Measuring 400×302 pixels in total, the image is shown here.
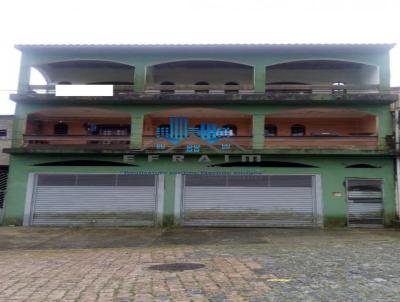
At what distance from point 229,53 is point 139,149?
7.05 m

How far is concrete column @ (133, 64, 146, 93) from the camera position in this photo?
21109 millimetres

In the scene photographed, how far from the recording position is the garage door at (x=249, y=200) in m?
19.9

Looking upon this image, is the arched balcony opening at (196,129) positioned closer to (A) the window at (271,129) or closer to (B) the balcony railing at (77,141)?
(A) the window at (271,129)

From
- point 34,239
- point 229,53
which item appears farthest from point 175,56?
point 34,239

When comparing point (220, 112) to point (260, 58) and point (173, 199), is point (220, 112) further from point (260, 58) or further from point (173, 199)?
point (173, 199)

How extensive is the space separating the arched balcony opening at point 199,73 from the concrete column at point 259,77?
1210 mm

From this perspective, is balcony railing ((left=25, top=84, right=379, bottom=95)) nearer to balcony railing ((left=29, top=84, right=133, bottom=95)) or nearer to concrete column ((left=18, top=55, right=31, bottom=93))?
balcony railing ((left=29, top=84, right=133, bottom=95))

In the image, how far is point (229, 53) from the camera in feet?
69.5

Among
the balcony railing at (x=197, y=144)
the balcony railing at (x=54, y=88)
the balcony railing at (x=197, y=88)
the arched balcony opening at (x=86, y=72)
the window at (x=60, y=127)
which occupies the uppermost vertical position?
the arched balcony opening at (x=86, y=72)

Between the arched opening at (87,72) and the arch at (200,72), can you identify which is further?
the arched opening at (87,72)

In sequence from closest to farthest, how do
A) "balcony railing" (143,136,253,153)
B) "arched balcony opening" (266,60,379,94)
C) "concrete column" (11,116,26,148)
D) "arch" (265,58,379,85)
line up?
1. "balcony railing" (143,136,253,153)
2. "concrete column" (11,116,26,148)
3. "arched balcony opening" (266,60,379,94)
4. "arch" (265,58,379,85)

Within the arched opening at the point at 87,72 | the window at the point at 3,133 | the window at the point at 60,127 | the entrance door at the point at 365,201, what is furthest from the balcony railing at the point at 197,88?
the window at the point at 3,133

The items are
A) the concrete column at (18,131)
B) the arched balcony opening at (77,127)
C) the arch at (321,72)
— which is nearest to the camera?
the concrete column at (18,131)

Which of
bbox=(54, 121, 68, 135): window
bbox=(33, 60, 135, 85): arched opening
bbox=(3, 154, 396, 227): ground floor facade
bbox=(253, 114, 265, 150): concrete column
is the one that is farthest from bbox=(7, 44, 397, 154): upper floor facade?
bbox=(3, 154, 396, 227): ground floor facade
